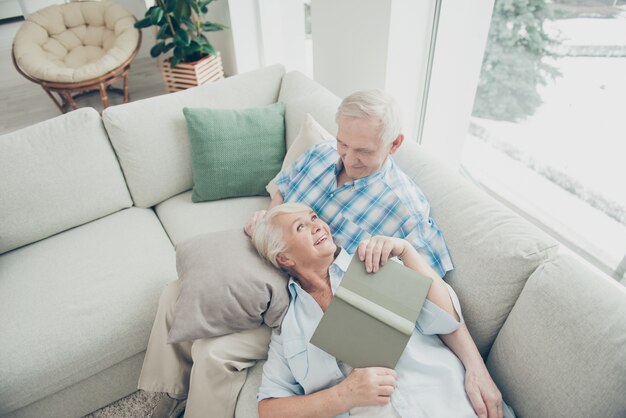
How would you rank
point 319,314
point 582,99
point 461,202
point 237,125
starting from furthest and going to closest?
point 237,125 → point 582,99 → point 461,202 → point 319,314

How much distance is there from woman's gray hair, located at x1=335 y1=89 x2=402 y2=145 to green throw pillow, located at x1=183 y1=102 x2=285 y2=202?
27.4 inches

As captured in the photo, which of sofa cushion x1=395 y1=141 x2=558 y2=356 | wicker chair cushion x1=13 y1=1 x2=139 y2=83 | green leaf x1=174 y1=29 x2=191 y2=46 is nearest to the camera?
sofa cushion x1=395 y1=141 x2=558 y2=356

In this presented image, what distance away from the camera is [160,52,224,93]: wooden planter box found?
2936 millimetres

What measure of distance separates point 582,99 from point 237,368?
168 centimetres

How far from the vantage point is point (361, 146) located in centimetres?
118

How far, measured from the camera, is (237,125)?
1.79 meters

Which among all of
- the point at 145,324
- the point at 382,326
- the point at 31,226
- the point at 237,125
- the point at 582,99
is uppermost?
the point at 582,99

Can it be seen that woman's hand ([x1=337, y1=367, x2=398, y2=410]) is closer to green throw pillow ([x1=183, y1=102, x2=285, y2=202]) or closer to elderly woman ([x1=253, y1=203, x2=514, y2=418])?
elderly woman ([x1=253, y1=203, x2=514, y2=418])

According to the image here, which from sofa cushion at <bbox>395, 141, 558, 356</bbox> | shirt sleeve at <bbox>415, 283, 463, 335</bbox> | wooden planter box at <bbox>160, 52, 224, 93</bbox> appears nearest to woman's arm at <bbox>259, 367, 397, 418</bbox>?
shirt sleeve at <bbox>415, 283, 463, 335</bbox>

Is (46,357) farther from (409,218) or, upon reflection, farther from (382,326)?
(409,218)

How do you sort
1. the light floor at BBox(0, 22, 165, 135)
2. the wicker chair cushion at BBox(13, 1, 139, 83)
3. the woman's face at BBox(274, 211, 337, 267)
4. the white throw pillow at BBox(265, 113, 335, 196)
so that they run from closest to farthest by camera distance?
the woman's face at BBox(274, 211, 337, 267), the white throw pillow at BBox(265, 113, 335, 196), the wicker chair cushion at BBox(13, 1, 139, 83), the light floor at BBox(0, 22, 165, 135)

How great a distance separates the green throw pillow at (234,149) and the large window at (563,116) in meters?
1.13

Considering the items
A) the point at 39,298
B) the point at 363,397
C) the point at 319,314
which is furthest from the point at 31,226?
the point at 363,397

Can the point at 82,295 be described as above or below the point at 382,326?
below
